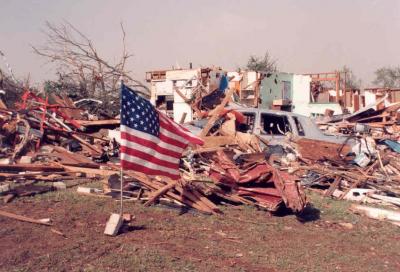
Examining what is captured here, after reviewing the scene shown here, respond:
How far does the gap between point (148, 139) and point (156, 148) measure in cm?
23

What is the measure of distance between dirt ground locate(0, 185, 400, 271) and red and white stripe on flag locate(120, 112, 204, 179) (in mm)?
784

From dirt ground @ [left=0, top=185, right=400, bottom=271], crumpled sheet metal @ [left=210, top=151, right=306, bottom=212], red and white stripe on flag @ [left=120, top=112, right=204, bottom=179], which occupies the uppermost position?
red and white stripe on flag @ [left=120, top=112, right=204, bottom=179]

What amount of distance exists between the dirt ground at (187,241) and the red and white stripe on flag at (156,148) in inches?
30.9

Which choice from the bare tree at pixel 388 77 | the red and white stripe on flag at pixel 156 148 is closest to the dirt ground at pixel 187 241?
the red and white stripe on flag at pixel 156 148

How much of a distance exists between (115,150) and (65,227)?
7.22 metres

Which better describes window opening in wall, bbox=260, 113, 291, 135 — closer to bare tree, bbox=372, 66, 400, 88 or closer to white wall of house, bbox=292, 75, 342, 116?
white wall of house, bbox=292, 75, 342, 116

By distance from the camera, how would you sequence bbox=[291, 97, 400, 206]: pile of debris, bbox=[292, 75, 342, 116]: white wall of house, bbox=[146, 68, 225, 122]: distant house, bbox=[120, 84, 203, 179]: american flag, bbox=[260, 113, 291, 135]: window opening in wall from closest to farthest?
bbox=[120, 84, 203, 179]: american flag
bbox=[291, 97, 400, 206]: pile of debris
bbox=[260, 113, 291, 135]: window opening in wall
bbox=[146, 68, 225, 122]: distant house
bbox=[292, 75, 342, 116]: white wall of house

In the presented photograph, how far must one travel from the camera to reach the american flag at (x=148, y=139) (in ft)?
21.3

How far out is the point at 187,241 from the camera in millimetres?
5973

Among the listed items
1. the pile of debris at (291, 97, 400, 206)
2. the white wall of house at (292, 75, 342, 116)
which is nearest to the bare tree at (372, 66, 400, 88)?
the white wall of house at (292, 75, 342, 116)

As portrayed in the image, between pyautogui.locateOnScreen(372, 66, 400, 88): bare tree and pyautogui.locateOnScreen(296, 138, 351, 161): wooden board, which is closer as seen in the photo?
pyautogui.locateOnScreen(296, 138, 351, 161): wooden board

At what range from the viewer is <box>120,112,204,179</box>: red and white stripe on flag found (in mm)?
6488

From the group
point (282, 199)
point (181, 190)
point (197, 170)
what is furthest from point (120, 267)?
point (197, 170)

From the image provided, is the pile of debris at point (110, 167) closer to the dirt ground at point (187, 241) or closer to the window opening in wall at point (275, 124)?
the dirt ground at point (187, 241)
